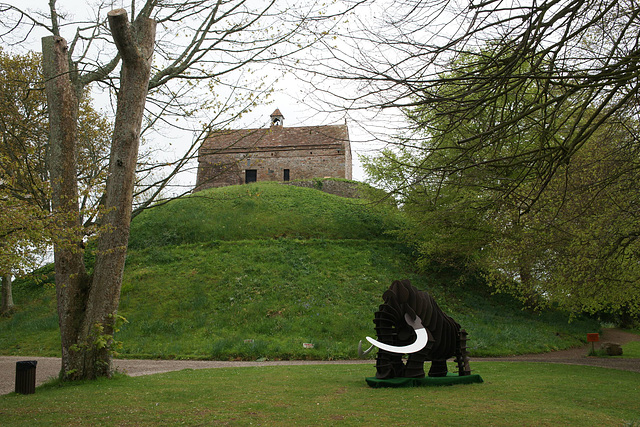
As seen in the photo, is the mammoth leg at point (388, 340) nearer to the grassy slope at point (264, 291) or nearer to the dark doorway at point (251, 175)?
the grassy slope at point (264, 291)

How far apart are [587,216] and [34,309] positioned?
23.6 metres

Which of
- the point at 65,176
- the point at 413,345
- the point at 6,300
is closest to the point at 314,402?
the point at 413,345

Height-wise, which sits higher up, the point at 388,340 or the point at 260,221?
the point at 260,221

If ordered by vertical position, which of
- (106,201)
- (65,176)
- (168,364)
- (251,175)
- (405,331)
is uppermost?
(251,175)

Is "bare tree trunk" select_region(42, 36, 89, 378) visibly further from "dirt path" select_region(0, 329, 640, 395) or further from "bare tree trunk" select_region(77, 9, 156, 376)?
"dirt path" select_region(0, 329, 640, 395)

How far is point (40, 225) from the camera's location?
6.30m

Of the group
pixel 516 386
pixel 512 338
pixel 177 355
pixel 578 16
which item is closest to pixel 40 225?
pixel 578 16

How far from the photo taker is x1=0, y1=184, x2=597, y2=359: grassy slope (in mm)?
17719

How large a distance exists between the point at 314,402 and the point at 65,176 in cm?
686

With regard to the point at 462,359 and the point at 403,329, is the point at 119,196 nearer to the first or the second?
the point at 403,329

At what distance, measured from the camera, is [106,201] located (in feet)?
32.4

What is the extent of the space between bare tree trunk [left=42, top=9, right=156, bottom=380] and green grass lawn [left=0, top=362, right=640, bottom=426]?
81cm

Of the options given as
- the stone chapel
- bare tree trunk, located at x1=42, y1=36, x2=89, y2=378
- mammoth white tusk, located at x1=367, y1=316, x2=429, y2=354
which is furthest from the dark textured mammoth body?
the stone chapel

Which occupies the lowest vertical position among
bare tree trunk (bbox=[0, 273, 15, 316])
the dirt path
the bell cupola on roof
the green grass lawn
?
the dirt path
